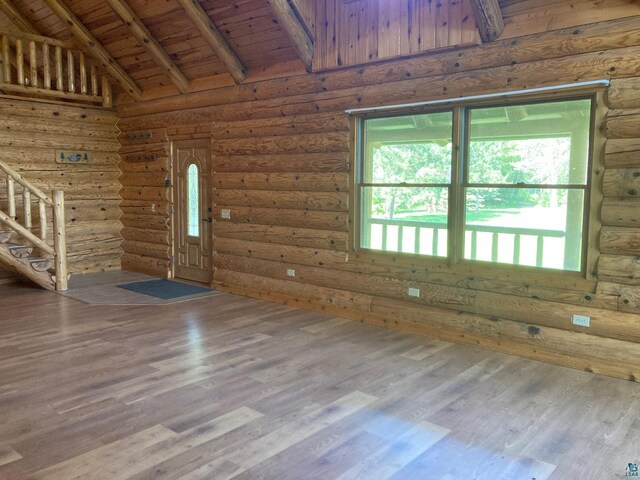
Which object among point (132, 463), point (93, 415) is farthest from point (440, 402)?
point (93, 415)

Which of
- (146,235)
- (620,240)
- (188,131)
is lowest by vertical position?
(146,235)

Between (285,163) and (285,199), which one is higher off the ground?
(285,163)

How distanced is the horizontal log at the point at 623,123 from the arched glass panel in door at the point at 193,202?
216 inches

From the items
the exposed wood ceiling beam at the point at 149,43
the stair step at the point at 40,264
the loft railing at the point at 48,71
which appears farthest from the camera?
the loft railing at the point at 48,71

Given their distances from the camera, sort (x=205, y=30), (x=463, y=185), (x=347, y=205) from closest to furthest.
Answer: (x=463, y=185) < (x=347, y=205) < (x=205, y=30)

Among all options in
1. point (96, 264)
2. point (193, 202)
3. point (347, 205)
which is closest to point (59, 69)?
point (193, 202)

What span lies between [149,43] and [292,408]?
557 centimetres

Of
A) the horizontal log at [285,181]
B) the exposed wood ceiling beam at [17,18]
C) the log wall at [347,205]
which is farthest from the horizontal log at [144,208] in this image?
the exposed wood ceiling beam at [17,18]

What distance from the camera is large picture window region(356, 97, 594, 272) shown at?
4285mm

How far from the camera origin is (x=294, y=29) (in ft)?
18.4

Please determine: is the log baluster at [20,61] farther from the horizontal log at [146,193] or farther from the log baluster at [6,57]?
the horizontal log at [146,193]

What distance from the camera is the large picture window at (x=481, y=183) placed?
429 centimetres

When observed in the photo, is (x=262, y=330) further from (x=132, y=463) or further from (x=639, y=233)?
(x=639, y=233)

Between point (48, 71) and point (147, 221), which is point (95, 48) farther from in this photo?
point (147, 221)
